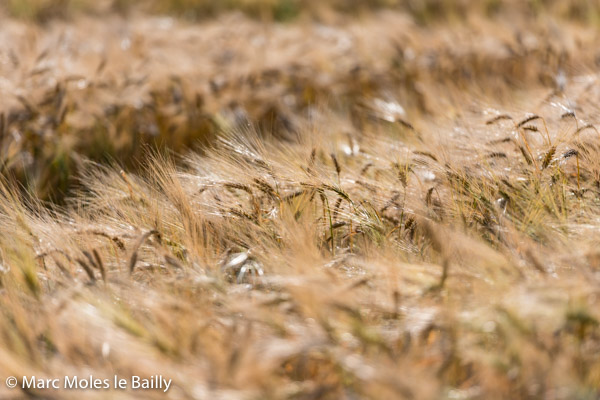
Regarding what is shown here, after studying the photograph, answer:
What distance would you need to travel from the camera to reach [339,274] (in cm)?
151

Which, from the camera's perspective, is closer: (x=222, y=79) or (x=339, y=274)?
(x=339, y=274)

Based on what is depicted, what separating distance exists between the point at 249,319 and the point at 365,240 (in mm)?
561

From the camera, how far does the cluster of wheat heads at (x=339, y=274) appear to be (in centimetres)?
119

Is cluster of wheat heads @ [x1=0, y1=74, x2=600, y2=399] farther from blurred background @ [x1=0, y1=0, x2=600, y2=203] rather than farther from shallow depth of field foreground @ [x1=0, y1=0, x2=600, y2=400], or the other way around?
blurred background @ [x1=0, y1=0, x2=600, y2=203]

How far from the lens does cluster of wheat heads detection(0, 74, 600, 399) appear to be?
1.19 m

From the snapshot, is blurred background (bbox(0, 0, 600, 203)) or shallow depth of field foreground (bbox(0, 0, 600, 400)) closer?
shallow depth of field foreground (bbox(0, 0, 600, 400))

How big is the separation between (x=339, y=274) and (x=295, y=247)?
6.2 inches

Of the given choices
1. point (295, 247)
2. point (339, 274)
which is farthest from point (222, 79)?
point (339, 274)

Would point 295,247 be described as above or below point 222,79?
below

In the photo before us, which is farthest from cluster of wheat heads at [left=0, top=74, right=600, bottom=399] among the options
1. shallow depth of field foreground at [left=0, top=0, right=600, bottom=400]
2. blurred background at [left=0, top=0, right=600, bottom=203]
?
blurred background at [left=0, top=0, right=600, bottom=203]

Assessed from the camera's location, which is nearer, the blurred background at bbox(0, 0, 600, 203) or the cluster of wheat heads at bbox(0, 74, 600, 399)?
Result: the cluster of wheat heads at bbox(0, 74, 600, 399)

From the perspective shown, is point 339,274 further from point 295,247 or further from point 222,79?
point 222,79

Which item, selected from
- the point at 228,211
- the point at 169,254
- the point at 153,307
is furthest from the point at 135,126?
the point at 153,307

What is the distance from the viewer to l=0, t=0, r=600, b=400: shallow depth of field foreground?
3.93ft
